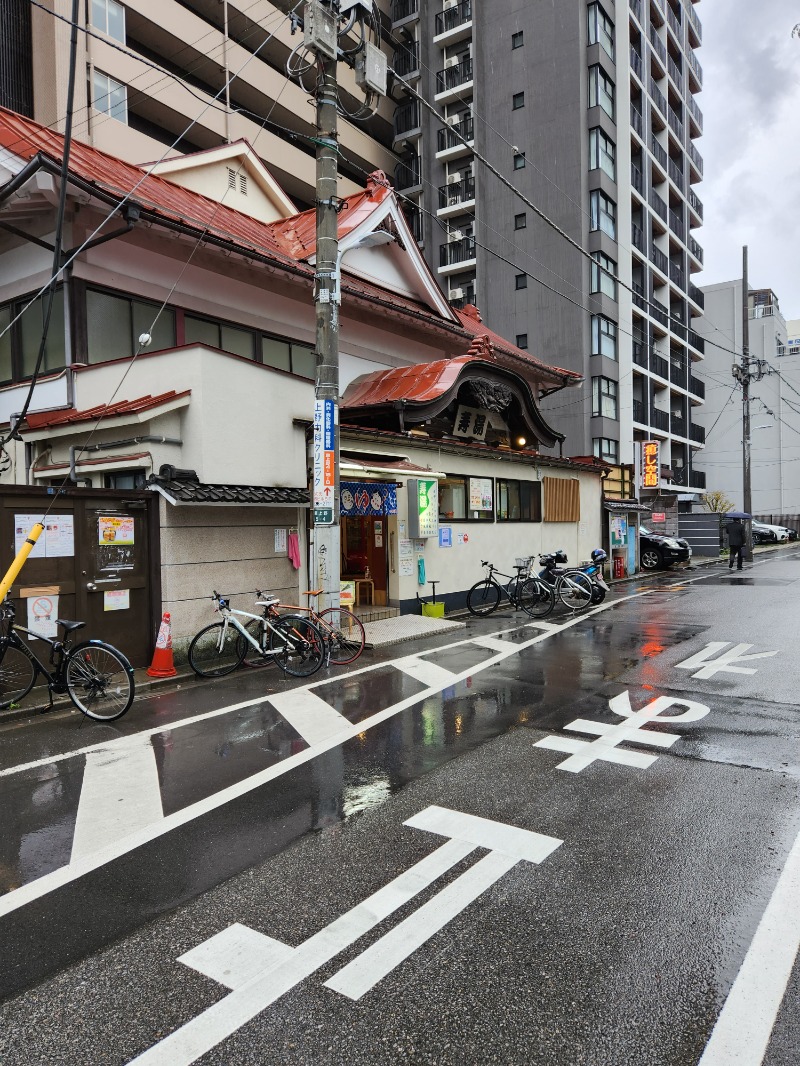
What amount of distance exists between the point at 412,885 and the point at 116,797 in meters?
2.64

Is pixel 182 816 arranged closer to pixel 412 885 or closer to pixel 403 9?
pixel 412 885

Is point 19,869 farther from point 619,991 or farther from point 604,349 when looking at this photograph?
point 604,349

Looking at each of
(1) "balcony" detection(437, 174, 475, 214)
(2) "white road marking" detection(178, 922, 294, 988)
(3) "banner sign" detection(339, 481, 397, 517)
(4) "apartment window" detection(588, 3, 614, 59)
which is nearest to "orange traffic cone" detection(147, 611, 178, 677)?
(3) "banner sign" detection(339, 481, 397, 517)

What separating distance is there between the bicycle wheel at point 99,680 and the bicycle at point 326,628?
2.29 meters

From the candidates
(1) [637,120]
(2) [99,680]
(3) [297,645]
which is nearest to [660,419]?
(1) [637,120]

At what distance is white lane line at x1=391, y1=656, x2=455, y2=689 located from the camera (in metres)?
8.64

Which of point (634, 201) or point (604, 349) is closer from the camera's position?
point (604, 349)

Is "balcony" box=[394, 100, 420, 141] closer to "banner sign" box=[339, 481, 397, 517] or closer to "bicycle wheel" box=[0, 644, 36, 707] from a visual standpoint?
"banner sign" box=[339, 481, 397, 517]

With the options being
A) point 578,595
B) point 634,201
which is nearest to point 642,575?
point 578,595

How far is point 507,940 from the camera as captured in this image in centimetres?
319

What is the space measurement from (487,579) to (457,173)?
34.3 m

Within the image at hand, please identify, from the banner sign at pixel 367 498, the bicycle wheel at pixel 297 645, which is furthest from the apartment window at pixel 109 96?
the bicycle wheel at pixel 297 645

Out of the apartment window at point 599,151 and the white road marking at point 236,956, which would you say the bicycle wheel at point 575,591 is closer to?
the white road marking at point 236,956

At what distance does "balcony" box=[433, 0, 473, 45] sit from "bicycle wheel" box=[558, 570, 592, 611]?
127 ft
